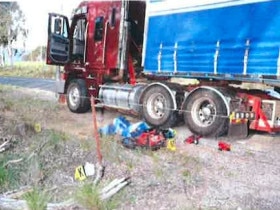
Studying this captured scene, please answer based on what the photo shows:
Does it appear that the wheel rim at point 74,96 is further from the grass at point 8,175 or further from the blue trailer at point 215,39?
the grass at point 8,175

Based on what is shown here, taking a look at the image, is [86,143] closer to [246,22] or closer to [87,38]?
[246,22]

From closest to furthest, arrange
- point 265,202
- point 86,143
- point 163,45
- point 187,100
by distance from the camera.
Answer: point 265,202 → point 86,143 → point 187,100 → point 163,45

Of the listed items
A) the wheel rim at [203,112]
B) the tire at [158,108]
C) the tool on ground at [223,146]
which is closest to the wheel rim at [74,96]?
the tire at [158,108]

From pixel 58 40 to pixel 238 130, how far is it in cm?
596

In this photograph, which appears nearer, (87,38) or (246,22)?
(246,22)

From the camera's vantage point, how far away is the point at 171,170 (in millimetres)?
6305

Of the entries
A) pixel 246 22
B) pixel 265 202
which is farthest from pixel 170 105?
pixel 265 202

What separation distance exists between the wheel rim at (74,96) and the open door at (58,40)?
0.82m

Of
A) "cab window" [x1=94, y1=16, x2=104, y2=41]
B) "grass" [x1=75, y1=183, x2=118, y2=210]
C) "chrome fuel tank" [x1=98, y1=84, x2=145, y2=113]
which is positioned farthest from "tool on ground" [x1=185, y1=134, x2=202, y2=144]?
"cab window" [x1=94, y1=16, x2=104, y2=41]

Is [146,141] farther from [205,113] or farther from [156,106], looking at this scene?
[156,106]

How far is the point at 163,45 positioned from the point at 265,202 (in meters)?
5.41

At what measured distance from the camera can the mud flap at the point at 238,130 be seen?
8547mm

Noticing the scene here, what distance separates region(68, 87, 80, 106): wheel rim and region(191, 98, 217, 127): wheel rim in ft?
14.8

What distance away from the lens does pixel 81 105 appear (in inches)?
489
